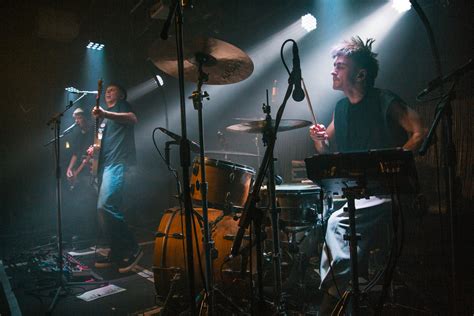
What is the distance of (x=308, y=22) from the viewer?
22.4 feet

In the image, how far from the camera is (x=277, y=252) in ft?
9.55

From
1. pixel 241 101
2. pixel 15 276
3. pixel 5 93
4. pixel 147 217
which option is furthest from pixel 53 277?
pixel 5 93

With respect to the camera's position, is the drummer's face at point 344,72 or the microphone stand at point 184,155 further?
the drummer's face at point 344,72

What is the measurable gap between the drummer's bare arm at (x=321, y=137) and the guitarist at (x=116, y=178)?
9.51 ft

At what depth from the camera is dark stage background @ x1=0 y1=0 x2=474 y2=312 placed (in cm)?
589

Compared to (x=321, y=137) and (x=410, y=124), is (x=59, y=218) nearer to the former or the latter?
(x=321, y=137)

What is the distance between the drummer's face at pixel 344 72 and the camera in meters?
3.51

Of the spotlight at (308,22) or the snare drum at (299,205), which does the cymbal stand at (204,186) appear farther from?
the spotlight at (308,22)

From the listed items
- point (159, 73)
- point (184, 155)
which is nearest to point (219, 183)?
point (184, 155)

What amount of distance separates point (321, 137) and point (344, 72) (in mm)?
783

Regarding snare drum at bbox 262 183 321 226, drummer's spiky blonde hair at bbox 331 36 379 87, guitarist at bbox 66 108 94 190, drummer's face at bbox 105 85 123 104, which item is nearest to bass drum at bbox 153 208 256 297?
snare drum at bbox 262 183 321 226

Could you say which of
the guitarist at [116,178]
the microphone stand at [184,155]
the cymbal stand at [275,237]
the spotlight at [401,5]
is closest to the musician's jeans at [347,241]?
the cymbal stand at [275,237]

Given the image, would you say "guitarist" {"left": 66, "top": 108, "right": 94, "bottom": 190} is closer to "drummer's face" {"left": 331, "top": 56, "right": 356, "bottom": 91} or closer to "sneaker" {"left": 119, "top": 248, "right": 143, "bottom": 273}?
"sneaker" {"left": 119, "top": 248, "right": 143, "bottom": 273}

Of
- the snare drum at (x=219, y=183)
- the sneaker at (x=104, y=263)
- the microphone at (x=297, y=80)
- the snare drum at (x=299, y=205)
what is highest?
the microphone at (x=297, y=80)
